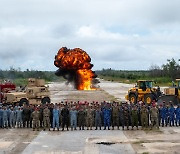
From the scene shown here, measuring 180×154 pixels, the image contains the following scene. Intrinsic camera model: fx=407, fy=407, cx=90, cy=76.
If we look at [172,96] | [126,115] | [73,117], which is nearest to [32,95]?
[172,96]

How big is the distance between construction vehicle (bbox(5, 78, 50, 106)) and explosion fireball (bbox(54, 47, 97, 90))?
19.0m

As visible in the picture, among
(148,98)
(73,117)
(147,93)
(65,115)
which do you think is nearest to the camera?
(73,117)

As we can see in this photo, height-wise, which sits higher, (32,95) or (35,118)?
(32,95)

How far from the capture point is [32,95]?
30453mm

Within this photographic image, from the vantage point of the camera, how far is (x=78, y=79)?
181 ft

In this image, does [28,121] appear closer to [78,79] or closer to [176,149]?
[176,149]

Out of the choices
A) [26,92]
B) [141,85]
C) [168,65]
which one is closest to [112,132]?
[26,92]

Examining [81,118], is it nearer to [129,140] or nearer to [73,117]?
[73,117]

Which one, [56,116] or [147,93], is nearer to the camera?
[56,116]

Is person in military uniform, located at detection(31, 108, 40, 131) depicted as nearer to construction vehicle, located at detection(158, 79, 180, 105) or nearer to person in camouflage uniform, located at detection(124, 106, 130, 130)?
person in camouflage uniform, located at detection(124, 106, 130, 130)

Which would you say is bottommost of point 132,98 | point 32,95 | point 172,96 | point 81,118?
point 81,118

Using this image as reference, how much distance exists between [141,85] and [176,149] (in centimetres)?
1883

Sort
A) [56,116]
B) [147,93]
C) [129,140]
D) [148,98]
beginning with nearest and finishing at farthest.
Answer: [129,140]
[56,116]
[148,98]
[147,93]

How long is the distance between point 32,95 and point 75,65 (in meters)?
21.6
